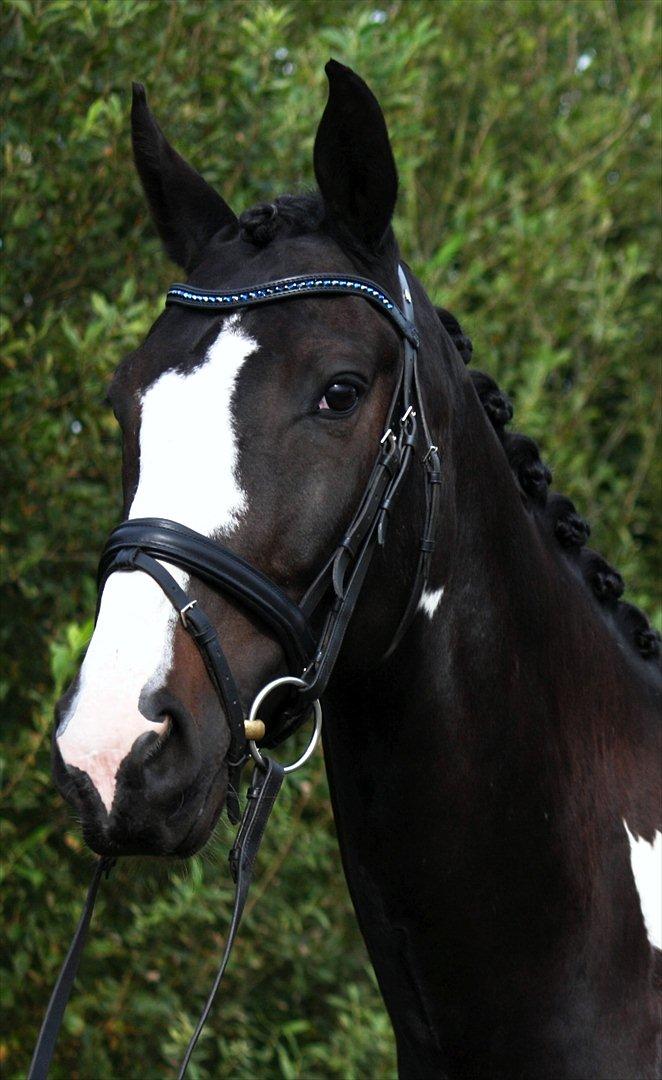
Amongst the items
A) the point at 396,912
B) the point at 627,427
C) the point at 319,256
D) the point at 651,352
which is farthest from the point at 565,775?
the point at 651,352

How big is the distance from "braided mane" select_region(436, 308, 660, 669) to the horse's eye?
1.60 feet

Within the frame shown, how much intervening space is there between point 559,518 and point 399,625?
1.91 ft

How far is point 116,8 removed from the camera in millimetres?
3357

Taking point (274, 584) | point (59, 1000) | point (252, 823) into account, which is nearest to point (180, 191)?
point (274, 584)

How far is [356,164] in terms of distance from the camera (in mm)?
1988

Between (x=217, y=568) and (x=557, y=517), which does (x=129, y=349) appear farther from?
(x=217, y=568)

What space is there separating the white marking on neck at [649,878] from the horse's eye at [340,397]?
96 cm

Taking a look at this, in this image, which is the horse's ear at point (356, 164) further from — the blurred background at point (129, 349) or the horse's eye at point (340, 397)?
the blurred background at point (129, 349)

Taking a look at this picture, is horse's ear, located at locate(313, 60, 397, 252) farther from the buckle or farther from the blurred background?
the blurred background

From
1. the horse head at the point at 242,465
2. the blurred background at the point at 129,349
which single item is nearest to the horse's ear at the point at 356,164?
the horse head at the point at 242,465

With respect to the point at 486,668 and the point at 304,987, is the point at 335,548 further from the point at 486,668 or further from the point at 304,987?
the point at 304,987

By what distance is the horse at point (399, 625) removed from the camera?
1693 millimetres

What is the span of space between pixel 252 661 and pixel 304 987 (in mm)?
2717

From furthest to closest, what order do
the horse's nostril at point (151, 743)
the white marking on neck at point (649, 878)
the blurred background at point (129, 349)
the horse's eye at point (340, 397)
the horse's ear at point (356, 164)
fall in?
the blurred background at point (129, 349), the white marking on neck at point (649, 878), the horse's ear at point (356, 164), the horse's eye at point (340, 397), the horse's nostril at point (151, 743)
